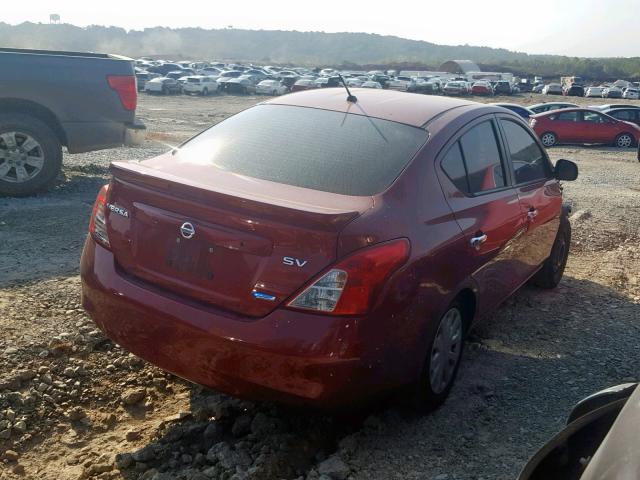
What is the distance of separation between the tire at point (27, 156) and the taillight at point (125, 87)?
95 cm

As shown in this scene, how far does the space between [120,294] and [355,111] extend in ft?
5.90

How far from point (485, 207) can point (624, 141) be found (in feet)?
70.9

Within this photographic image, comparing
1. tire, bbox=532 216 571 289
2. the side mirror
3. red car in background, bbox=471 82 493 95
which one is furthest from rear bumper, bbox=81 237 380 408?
red car in background, bbox=471 82 493 95

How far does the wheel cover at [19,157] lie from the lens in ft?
27.2

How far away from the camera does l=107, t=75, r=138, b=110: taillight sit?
8.83 m

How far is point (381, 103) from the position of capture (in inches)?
174

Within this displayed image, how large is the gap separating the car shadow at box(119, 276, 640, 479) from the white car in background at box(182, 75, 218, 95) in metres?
43.6

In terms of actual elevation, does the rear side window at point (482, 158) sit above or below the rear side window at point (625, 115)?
above

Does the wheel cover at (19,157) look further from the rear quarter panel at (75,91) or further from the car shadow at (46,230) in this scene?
the rear quarter panel at (75,91)


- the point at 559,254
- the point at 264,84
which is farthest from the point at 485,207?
the point at 264,84

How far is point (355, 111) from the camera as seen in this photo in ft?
14.1

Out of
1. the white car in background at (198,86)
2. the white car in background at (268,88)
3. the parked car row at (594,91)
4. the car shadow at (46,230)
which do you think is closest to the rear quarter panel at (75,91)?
the car shadow at (46,230)

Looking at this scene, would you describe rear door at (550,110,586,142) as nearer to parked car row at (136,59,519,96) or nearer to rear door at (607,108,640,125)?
rear door at (607,108,640,125)

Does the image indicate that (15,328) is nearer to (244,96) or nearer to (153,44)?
(244,96)
